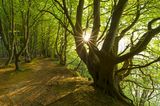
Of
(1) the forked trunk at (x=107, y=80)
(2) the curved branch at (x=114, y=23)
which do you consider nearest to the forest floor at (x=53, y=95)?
(1) the forked trunk at (x=107, y=80)

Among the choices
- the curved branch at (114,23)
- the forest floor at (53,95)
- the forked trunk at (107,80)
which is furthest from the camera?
the forked trunk at (107,80)

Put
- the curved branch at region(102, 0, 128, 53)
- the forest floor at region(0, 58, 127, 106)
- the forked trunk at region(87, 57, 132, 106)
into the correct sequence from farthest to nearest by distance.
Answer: the forked trunk at region(87, 57, 132, 106), the forest floor at region(0, 58, 127, 106), the curved branch at region(102, 0, 128, 53)

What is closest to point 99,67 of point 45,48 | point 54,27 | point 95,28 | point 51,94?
point 95,28

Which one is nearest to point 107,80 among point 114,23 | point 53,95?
point 53,95

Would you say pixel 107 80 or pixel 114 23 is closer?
pixel 114 23

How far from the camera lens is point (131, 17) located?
41.2 ft

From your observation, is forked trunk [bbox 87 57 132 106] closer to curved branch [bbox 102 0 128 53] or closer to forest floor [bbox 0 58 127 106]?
forest floor [bbox 0 58 127 106]

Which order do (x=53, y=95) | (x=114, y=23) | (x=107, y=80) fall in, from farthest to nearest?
(x=53, y=95) → (x=107, y=80) → (x=114, y=23)

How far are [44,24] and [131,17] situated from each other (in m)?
18.5

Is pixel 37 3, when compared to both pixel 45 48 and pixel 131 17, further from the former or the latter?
pixel 45 48

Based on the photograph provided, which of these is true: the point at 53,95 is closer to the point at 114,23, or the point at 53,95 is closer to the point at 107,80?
the point at 107,80

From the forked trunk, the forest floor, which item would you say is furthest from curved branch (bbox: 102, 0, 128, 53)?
the forest floor

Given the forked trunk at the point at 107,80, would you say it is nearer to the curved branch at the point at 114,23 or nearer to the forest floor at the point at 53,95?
the forest floor at the point at 53,95

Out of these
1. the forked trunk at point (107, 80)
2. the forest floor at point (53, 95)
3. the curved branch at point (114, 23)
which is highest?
the curved branch at point (114, 23)
